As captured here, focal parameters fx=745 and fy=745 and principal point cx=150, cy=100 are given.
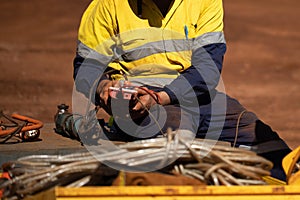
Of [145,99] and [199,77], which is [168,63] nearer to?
[199,77]

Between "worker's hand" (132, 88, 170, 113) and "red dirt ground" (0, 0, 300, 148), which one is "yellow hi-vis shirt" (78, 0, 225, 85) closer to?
"worker's hand" (132, 88, 170, 113)

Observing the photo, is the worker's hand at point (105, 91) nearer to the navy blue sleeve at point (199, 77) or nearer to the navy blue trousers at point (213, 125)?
the navy blue trousers at point (213, 125)

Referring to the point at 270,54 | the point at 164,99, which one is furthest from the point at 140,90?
the point at 270,54

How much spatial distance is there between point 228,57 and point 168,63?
5.45m

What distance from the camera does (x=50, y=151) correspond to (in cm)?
429

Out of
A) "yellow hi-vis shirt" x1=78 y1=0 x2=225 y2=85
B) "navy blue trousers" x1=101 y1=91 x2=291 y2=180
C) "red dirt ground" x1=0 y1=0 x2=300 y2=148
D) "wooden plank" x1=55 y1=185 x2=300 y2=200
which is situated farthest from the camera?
"red dirt ground" x1=0 y1=0 x2=300 y2=148

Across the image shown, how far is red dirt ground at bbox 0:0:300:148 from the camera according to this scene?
8008mm

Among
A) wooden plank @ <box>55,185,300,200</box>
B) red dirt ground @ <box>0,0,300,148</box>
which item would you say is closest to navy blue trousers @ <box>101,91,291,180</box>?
wooden plank @ <box>55,185,300,200</box>

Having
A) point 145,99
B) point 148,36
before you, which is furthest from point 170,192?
point 148,36

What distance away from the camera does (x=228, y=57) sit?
9562 mm

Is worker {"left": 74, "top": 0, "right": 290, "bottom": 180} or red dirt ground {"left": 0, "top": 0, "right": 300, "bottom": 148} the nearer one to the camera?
worker {"left": 74, "top": 0, "right": 290, "bottom": 180}

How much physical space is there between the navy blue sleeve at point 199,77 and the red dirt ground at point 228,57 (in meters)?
2.85

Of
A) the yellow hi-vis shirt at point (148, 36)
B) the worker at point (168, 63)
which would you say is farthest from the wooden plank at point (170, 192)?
the yellow hi-vis shirt at point (148, 36)

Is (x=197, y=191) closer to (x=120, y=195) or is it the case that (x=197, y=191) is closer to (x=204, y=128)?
(x=120, y=195)
